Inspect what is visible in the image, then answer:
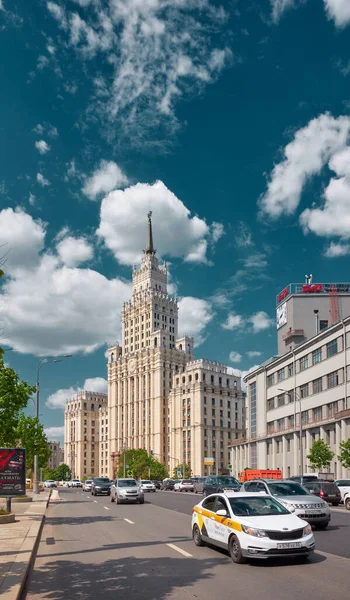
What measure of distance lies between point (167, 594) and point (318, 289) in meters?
91.0

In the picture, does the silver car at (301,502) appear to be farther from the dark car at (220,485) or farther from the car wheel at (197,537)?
the dark car at (220,485)

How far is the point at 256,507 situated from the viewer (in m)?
13.8

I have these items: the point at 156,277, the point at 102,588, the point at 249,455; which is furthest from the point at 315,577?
the point at 156,277

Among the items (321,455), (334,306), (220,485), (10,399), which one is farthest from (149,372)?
(10,399)

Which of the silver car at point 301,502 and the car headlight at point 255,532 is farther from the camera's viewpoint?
the silver car at point 301,502

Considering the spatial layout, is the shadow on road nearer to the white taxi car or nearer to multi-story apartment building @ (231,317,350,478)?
the white taxi car

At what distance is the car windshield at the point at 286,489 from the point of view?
782 inches

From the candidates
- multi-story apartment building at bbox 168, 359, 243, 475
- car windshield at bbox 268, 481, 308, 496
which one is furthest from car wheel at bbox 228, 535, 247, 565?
multi-story apartment building at bbox 168, 359, 243, 475

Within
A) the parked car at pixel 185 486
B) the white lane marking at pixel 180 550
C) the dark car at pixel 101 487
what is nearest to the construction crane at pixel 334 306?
the parked car at pixel 185 486

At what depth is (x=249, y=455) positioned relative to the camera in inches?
3782

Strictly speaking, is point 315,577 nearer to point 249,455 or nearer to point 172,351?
point 249,455

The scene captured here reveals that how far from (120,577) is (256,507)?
3578 millimetres

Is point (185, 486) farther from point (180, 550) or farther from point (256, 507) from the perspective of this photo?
point (256, 507)

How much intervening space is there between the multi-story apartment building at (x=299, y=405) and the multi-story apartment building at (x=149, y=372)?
4787 cm
